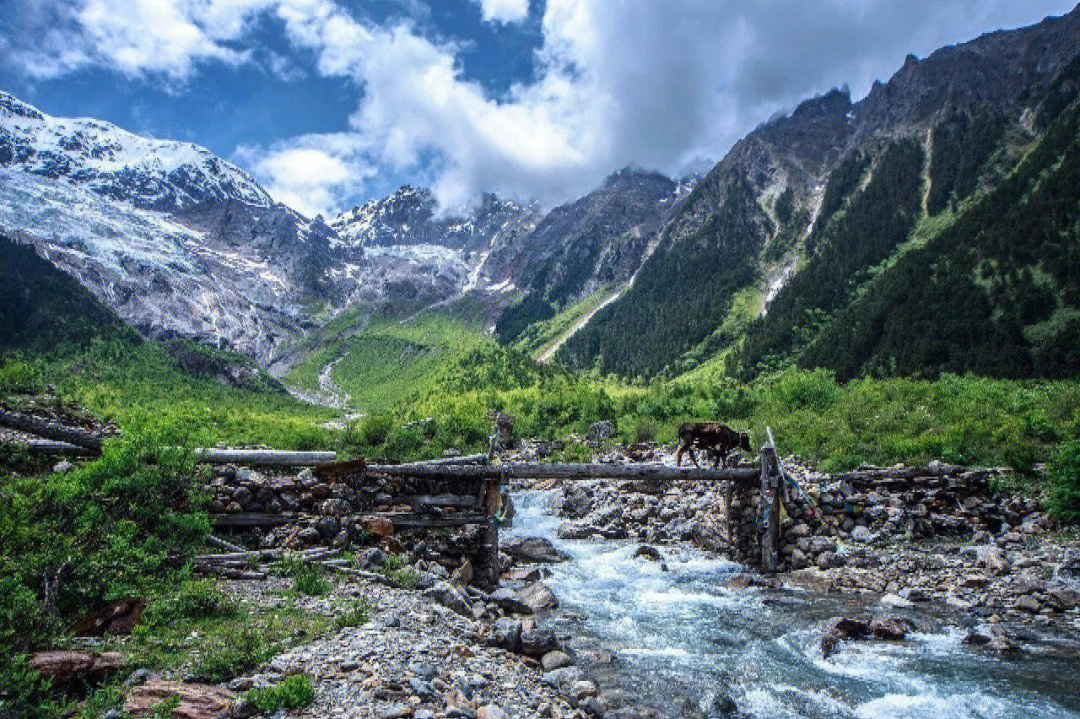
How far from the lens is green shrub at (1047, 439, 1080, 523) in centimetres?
1744

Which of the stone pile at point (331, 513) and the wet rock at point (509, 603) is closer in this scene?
the stone pile at point (331, 513)

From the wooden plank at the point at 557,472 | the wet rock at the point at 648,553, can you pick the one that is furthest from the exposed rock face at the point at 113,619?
the wet rock at the point at 648,553

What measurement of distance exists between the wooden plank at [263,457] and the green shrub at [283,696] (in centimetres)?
769

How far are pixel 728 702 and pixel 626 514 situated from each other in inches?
705

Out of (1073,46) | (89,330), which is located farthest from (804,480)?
(1073,46)

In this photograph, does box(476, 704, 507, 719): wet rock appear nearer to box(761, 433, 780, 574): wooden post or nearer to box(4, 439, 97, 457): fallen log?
box(4, 439, 97, 457): fallen log

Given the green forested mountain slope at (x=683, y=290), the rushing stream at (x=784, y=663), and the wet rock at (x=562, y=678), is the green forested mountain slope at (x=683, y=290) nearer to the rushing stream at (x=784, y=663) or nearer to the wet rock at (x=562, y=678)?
the rushing stream at (x=784, y=663)

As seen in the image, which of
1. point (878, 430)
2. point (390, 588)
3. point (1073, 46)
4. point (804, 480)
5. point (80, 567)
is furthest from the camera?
point (1073, 46)

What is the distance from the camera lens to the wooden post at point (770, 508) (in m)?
18.8

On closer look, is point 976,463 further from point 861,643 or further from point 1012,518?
point 861,643

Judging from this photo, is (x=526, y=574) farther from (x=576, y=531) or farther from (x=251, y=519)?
(x=576, y=531)

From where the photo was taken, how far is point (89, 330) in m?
86.5

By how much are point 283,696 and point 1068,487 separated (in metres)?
21.2

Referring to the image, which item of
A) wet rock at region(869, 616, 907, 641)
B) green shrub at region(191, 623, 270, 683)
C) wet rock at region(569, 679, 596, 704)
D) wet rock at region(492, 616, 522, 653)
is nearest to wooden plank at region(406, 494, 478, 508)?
wet rock at region(492, 616, 522, 653)
